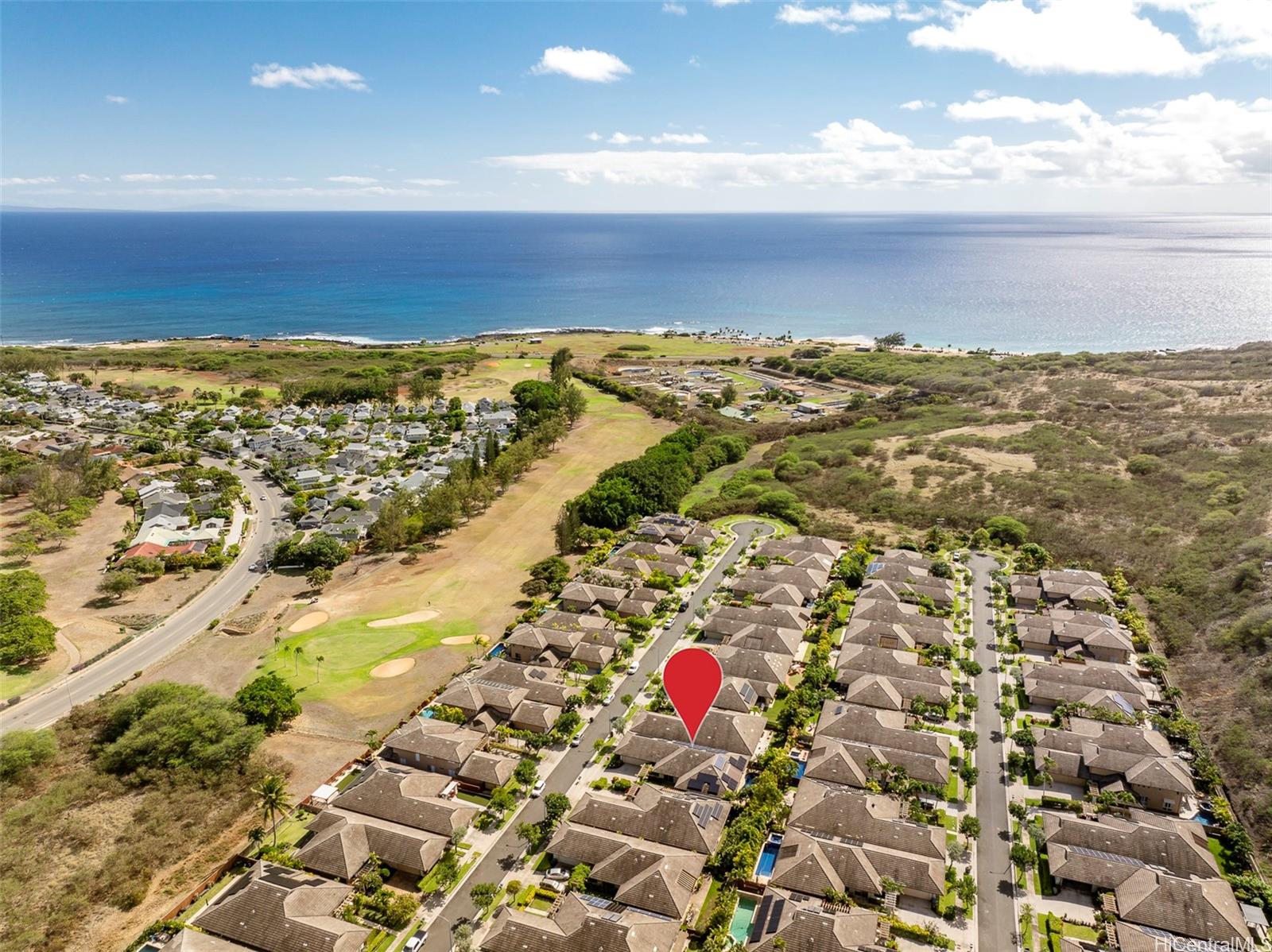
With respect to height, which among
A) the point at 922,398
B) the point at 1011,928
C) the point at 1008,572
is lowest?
the point at 1011,928

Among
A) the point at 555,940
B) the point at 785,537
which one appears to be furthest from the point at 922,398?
the point at 555,940

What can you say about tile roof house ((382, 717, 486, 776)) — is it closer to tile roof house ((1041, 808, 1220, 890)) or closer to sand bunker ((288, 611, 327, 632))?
sand bunker ((288, 611, 327, 632))

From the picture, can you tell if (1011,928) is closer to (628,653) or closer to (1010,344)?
(628,653)

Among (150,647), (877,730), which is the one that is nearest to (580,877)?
(877,730)

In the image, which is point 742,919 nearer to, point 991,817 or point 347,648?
point 991,817

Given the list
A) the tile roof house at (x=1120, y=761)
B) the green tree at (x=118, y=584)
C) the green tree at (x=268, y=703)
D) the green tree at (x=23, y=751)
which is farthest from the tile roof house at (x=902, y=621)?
the green tree at (x=118, y=584)
